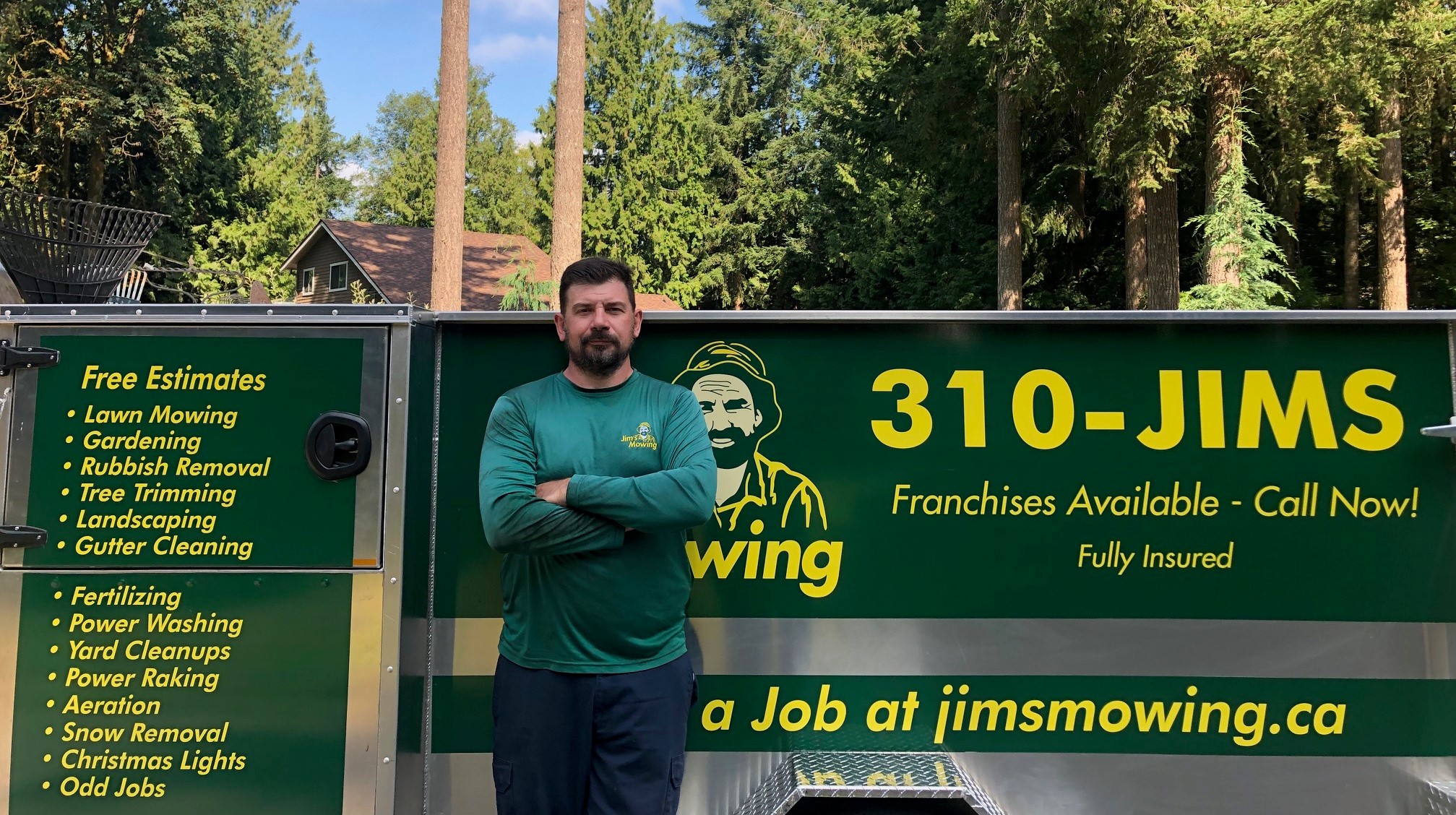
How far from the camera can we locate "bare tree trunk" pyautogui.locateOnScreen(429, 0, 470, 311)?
1242 centimetres

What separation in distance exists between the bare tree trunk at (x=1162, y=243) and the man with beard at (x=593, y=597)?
14250 millimetres

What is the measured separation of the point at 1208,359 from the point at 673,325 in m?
1.56

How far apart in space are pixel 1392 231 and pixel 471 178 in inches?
2071

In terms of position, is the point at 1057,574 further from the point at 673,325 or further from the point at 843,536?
the point at 673,325

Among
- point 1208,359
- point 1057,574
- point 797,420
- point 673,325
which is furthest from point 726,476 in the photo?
point 1208,359

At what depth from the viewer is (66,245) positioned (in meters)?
3.19

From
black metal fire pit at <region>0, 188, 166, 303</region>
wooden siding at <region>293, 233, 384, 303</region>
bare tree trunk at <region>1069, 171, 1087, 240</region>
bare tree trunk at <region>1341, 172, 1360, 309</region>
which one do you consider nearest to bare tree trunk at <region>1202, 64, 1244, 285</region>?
bare tree trunk at <region>1069, 171, 1087, 240</region>

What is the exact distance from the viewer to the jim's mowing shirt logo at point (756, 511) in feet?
8.90

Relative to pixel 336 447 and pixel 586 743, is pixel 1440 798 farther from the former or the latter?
pixel 336 447

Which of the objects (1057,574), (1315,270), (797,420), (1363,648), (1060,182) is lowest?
(1363,648)

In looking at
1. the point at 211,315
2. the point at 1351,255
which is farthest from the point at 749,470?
the point at 1351,255

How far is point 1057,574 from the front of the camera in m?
2.71

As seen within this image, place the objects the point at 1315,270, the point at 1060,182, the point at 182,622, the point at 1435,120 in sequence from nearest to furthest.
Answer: the point at 182,622 → the point at 1435,120 → the point at 1060,182 → the point at 1315,270

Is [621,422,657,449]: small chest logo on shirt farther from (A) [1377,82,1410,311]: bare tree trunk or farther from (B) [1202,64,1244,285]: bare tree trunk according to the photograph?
(A) [1377,82,1410,311]: bare tree trunk
